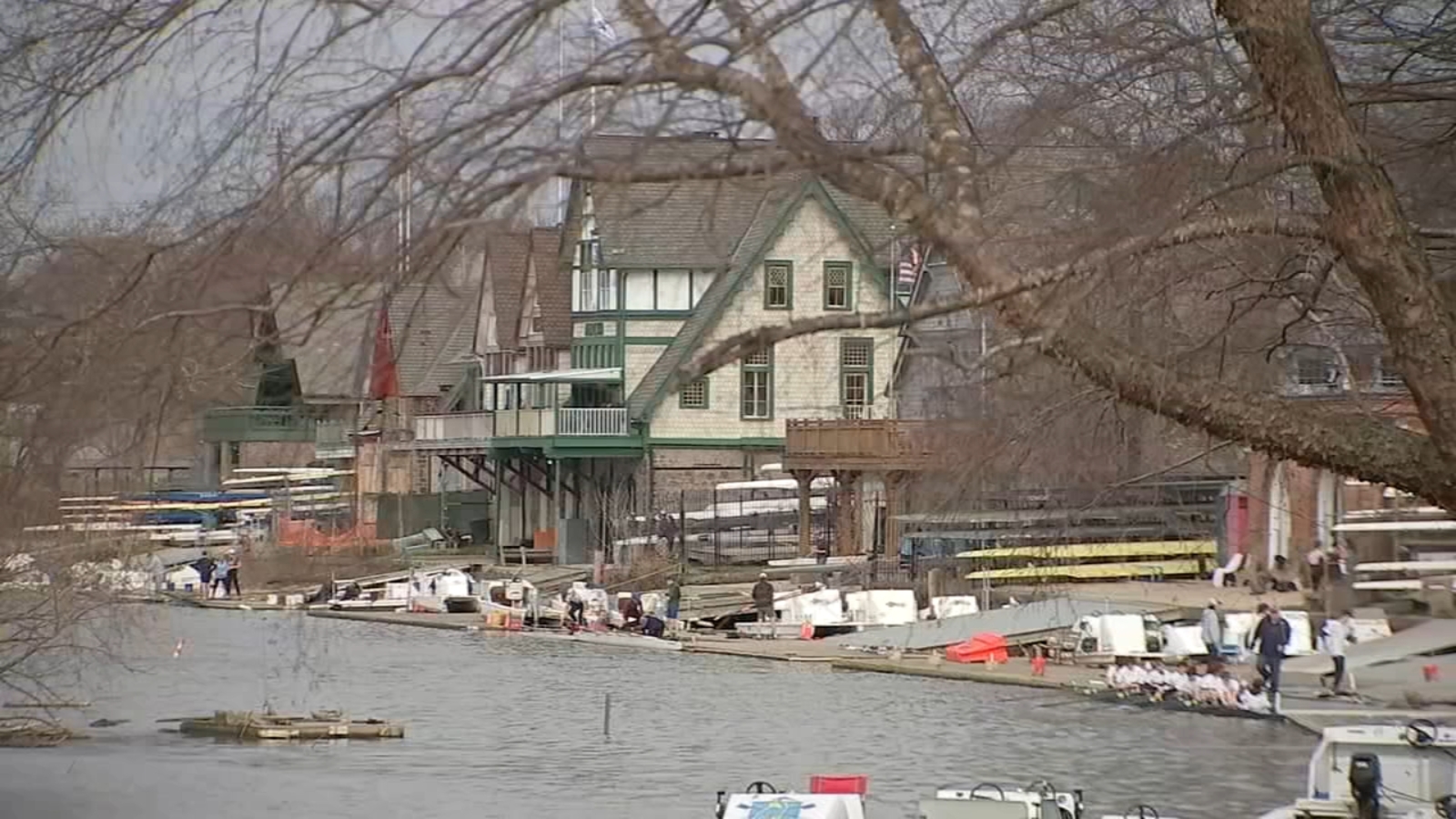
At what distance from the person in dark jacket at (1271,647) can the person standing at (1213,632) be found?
5846 millimetres

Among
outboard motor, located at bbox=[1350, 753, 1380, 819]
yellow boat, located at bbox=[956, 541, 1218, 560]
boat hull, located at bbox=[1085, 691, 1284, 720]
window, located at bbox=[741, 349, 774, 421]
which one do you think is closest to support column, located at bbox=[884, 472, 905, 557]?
yellow boat, located at bbox=[956, 541, 1218, 560]

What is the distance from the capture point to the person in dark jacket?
117 ft

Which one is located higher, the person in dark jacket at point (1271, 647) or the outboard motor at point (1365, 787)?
the person in dark jacket at point (1271, 647)

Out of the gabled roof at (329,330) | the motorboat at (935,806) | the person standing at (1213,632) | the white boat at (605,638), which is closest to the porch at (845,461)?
the white boat at (605,638)

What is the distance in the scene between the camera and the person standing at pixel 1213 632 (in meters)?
42.4

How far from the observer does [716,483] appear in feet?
230

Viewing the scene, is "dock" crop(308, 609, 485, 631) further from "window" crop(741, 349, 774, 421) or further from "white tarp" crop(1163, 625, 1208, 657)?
"white tarp" crop(1163, 625, 1208, 657)

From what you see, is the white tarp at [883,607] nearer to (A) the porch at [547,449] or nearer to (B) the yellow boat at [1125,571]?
(B) the yellow boat at [1125,571]

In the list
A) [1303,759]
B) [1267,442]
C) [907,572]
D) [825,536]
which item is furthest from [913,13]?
[825,536]

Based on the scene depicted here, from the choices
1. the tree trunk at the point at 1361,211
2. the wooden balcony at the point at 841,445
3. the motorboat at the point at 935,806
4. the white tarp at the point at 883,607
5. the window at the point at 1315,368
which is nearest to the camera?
the tree trunk at the point at 1361,211

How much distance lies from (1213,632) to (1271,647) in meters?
6.78

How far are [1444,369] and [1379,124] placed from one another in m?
4.20

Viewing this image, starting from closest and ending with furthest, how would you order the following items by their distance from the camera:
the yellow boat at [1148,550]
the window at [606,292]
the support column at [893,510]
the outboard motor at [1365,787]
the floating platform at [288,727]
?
the outboard motor at [1365,787], the floating platform at [288,727], the yellow boat at [1148,550], the support column at [893,510], the window at [606,292]

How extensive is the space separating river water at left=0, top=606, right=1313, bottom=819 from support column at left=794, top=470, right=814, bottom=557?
12925mm
